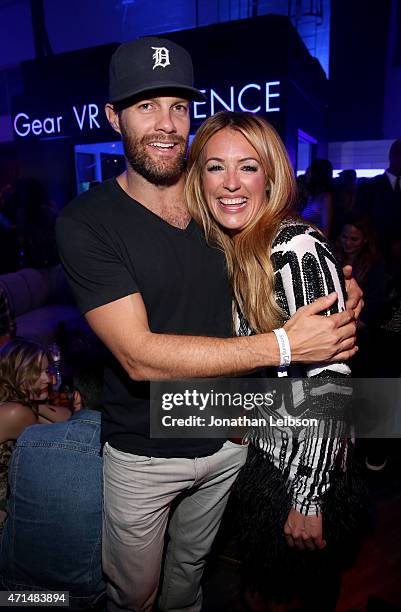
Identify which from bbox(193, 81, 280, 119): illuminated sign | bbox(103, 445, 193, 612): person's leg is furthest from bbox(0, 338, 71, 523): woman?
bbox(193, 81, 280, 119): illuminated sign

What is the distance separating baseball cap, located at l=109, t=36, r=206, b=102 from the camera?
57.4 inches

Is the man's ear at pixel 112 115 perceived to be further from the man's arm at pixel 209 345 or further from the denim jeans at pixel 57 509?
the denim jeans at pixel 57 509

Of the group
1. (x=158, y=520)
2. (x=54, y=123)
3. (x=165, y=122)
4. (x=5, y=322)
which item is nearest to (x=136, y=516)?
(x=158, y=520)

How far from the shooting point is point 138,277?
1.39 metres

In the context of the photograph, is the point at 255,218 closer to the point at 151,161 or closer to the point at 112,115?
the point at 151,161

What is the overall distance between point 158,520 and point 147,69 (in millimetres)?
1470

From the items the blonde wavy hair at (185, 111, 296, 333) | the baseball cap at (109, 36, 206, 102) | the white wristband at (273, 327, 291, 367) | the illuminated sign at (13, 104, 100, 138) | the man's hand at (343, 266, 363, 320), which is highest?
the illuminated sign at (13, 104, 100, 138)

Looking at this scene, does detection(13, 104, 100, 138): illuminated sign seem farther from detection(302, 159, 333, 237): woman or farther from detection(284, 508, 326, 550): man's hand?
detection(284, 508, 326, 550): man's hand

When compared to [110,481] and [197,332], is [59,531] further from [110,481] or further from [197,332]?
[197,332]

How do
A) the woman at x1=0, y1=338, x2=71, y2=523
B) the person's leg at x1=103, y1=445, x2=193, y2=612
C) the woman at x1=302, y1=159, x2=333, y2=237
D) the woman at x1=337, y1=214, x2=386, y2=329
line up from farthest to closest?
the woman at x1=302, y1=159, x2=333, y2=237
the woman at x1=337, y1=214, x2=386, y2=329
the woman at x1=0, y1=338, x2=71, y2=523
the person's leg at x1=103, y1=445, x2=193, y2=612

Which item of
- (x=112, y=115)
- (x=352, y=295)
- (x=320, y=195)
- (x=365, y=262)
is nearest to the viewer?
(x=352, y=295)

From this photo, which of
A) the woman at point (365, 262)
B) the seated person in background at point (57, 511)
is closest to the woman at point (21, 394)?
the seated person in background at point (57, 511)

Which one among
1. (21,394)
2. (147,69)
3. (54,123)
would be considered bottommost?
(21,394)

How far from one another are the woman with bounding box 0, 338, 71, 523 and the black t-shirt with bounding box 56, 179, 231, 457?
2.49 ft
